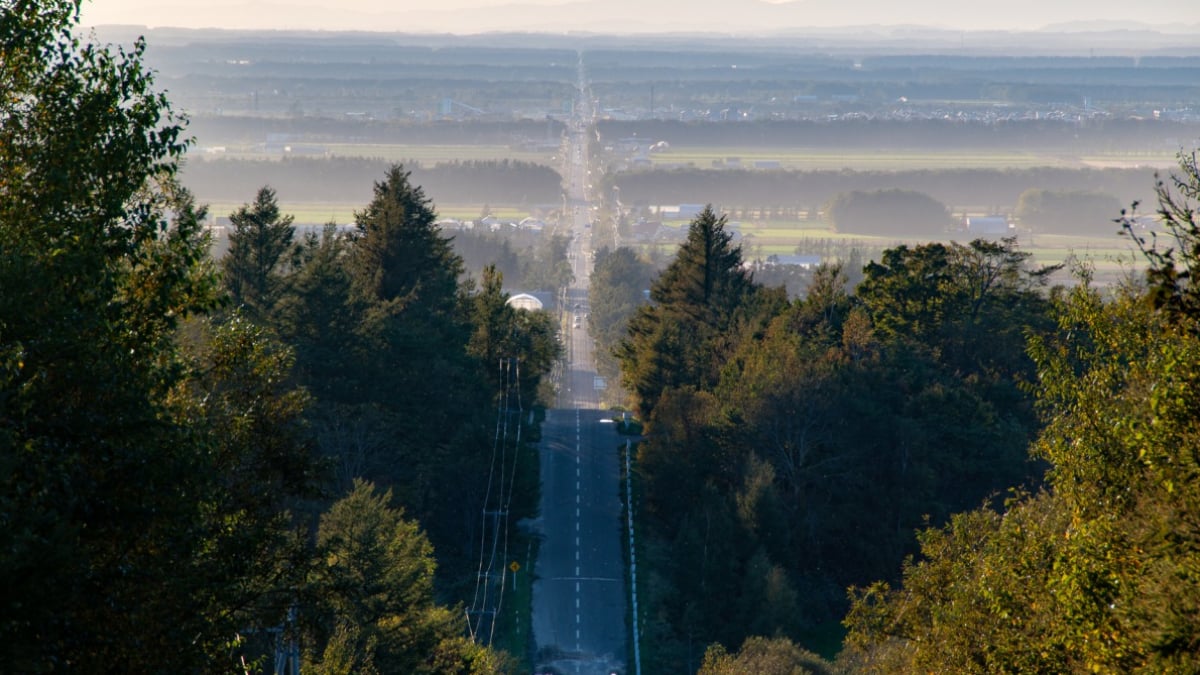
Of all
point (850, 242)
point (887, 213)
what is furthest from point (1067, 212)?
point (850, 242)

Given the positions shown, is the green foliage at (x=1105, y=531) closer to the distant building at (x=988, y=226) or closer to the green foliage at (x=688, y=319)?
the green foliage at (x=688, y=319)

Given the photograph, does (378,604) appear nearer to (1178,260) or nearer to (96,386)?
(96,386)

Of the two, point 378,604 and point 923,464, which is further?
point 923,464

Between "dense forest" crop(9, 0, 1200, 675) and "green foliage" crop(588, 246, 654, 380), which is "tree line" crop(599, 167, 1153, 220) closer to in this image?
"green foliage" crop(588, 246, 654, 380)

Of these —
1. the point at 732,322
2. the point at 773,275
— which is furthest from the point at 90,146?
the point at 773,275

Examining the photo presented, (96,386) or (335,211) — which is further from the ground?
(335,211)

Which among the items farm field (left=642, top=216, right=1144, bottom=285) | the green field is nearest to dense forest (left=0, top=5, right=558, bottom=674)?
farm field (left=642, top=216, right=1144, bottom=285)

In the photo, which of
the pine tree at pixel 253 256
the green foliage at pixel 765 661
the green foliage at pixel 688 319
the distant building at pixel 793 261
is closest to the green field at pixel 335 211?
the distant building at pixel 793 261

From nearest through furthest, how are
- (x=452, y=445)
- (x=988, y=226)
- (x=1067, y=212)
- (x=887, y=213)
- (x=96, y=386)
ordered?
(x=96, y=386) → (x=452, y=445) → (x=988, y=226) → (x=1067, y=212) → (x=887, y=213)
